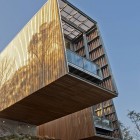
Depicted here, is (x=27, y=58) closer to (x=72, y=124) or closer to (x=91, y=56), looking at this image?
(x=91, y=56)

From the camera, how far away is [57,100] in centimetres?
1321

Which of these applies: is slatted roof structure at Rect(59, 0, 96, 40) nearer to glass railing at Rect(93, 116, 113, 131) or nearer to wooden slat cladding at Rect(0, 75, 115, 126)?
wooden slat cladding at Rect(0, 75, 115, 126)

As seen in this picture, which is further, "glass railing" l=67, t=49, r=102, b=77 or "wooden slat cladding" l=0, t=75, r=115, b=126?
"glass railing" l=67, t=49, r=102, b=77

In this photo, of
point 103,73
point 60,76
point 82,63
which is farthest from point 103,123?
point 60,76

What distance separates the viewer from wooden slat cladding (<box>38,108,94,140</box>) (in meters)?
17.8

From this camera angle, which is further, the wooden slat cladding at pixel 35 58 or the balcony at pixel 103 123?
the balcony at pixel 103 123

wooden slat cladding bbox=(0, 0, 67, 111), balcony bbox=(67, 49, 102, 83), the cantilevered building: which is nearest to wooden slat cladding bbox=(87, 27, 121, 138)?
the cantilevered building

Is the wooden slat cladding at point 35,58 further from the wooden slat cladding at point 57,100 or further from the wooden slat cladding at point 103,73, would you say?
the wooden slat cladding at point 103,73

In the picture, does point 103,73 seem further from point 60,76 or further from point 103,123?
point 103,123

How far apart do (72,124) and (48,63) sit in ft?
27.2

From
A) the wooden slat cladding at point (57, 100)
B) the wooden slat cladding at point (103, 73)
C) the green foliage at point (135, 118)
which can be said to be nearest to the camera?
the wooden slat cladding at point (57, 100)

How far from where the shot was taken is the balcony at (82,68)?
1270 cm

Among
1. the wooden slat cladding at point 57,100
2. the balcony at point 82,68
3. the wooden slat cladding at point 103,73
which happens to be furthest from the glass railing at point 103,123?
the balcony at point 82,68

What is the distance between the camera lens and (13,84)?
15156 millimetres
